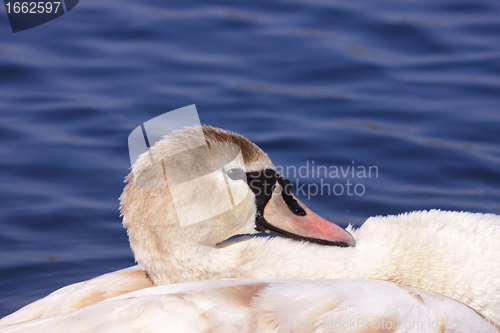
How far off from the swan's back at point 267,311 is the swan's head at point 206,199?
0.24m

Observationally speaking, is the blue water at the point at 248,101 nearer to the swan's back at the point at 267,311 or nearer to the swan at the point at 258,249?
the swan at the point at 258,249

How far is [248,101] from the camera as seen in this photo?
6.07m

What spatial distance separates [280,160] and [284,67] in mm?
1594

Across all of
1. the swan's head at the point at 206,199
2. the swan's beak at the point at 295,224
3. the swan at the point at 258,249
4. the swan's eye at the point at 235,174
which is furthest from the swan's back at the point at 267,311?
the swan's eye at the point at 235,174

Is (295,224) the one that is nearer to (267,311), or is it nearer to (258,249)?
(258,249)

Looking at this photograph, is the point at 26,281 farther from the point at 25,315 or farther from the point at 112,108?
the point at 112,108

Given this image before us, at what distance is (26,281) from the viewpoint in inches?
163

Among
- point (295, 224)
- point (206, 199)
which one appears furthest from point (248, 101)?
point (206, 199)

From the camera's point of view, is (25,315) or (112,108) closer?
(25,315)

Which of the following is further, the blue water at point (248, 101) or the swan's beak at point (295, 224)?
the blue water at point (248, 101)

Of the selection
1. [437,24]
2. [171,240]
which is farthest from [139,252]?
A: [437,24]

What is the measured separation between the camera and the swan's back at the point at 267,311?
7.22 ft

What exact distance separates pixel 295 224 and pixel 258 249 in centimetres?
24

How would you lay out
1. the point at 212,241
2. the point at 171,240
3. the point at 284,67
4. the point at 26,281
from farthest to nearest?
the point at 284,67, the point at 26,281, the point at 212,241, the point at 171,240
